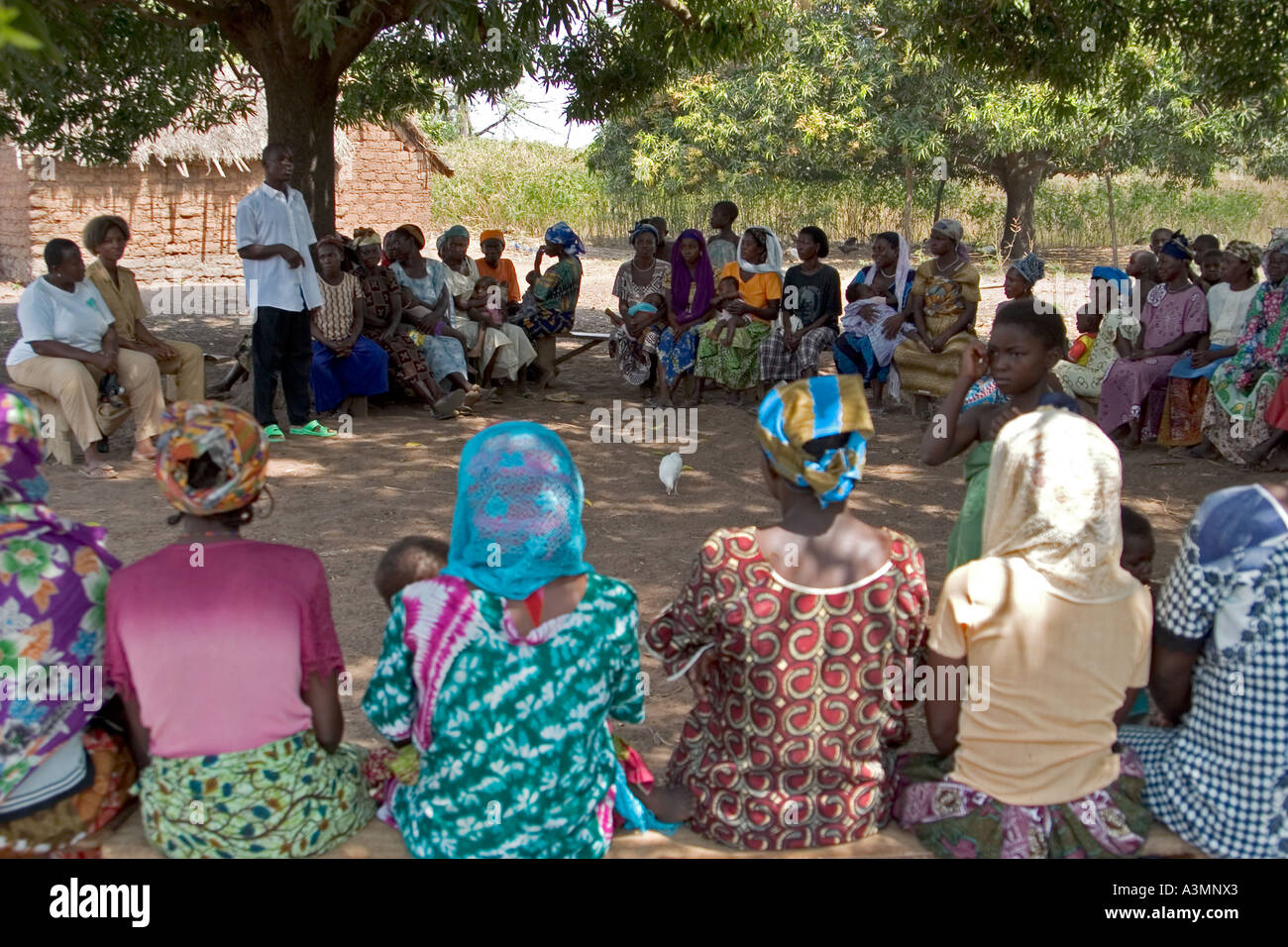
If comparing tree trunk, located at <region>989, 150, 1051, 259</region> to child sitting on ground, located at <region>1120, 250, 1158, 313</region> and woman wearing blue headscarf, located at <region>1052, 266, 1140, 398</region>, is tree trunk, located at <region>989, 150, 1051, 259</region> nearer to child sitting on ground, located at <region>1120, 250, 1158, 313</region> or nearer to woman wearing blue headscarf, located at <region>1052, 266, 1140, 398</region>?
child sitting on ground, located at <region>1120, 250, 1158, 313</region>

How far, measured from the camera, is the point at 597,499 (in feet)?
23.4

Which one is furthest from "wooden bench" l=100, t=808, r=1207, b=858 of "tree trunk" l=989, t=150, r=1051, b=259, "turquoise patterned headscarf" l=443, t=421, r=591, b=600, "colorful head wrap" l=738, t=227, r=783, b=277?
"tree trunk" l=989, t=150, r=1051, b=259

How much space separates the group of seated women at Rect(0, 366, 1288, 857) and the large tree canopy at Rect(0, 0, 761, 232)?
4.90 m

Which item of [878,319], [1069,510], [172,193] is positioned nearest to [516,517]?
[1069,510]

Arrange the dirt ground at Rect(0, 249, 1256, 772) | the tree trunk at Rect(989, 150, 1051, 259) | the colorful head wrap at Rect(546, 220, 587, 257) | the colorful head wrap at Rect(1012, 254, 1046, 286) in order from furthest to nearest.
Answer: the tree trunk at Rect(989, 150, 1051, 259) < the colorful head wrap at Rect(546, 220, 587, 257) < the colorful head wrap at Rect(1012, 254, 1046, 286) < the dirt ground at Rect(0, 249, 1256, 772)

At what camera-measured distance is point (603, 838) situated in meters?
2.84

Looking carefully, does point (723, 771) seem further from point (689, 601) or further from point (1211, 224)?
point (1211, 224)

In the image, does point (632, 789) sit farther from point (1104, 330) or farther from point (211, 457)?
point (1104, 330)

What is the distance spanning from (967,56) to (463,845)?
7.45 metres

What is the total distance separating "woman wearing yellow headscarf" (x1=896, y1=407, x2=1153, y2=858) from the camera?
2.72 m

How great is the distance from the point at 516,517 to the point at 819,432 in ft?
2.42

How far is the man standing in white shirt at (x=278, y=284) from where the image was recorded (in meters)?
8.13

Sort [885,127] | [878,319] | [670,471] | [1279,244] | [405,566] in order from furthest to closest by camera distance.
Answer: [885,127]
[878,319]
[1279,244]
[670,471]
[405,566]

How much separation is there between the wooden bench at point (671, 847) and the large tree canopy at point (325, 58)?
506cm
